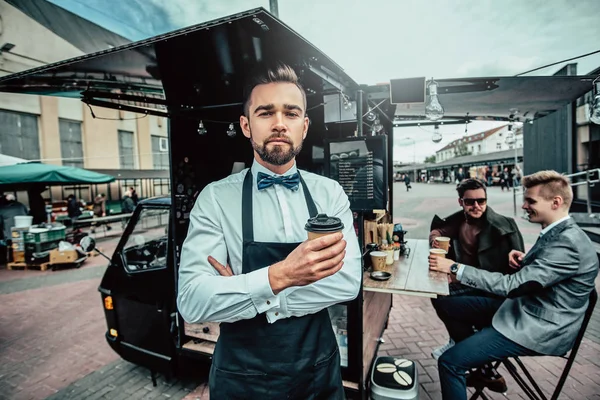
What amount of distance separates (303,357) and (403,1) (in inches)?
225

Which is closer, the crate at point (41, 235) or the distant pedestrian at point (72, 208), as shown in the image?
the crate at point (41, 235)

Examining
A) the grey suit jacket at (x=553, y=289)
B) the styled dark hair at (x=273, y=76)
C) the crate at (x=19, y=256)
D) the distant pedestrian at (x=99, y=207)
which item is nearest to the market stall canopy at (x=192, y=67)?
the styled dark hair at (x=273, y=76)

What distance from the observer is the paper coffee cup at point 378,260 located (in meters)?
2.99

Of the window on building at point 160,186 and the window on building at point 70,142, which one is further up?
the window on building at point 70,142

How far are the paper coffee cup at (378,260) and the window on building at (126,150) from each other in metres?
19.0

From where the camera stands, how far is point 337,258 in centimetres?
121

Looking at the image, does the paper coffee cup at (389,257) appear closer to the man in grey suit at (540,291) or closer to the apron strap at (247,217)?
the man in grey suit at (540,291)

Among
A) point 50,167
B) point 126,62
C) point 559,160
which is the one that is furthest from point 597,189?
point 50,167

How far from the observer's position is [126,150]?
60.9ft

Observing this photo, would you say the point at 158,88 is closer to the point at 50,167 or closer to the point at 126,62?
the point at 126,62

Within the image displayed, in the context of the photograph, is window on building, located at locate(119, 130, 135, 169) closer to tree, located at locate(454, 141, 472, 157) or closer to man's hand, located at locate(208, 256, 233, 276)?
man's hand, located at locate(208, 256, 233, 276)

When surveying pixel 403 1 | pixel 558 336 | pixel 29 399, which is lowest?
pixel 29 399

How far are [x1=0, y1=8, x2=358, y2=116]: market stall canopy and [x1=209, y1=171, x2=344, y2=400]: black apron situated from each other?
118cm

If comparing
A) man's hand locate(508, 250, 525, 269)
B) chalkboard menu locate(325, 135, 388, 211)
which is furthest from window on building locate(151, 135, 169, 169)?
man's hand locate(508, 250, 525, 269)
